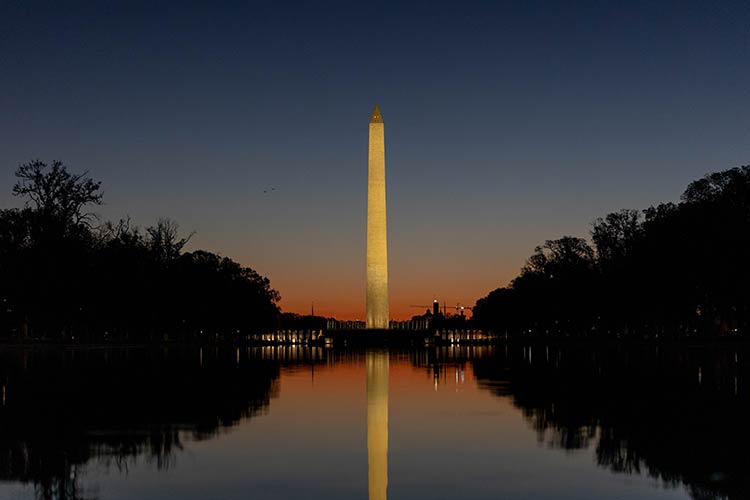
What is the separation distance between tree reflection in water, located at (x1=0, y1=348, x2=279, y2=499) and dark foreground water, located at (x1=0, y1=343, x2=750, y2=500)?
0.04 meters

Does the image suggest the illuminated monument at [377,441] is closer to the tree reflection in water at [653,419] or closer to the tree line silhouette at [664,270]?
the tree reflection in water at [653,419]

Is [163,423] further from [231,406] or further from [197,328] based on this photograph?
[197,328]

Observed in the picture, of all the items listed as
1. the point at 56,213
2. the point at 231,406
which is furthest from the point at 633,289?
the point at 231,406

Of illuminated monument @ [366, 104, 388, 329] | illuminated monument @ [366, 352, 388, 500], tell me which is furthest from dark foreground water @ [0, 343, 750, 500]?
illuminated monument @ [366, 104, 388, 329]

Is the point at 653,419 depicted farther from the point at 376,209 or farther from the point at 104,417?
the point at 376,209

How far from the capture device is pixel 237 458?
12.5 meters

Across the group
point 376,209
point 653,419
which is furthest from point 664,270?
point 653,419

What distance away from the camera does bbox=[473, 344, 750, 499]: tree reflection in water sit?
11.5 metres

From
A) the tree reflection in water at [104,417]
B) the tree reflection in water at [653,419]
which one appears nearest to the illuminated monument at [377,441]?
the tree reflection in water at [104,417]

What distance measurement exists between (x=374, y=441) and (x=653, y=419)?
552 centimetres

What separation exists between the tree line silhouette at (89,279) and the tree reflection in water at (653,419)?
42757mm

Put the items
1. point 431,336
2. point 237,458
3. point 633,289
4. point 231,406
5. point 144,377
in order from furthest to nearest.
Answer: point 431,336
point 633,289
point 144,377
point 231,406
point 237,458

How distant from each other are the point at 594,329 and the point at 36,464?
105m

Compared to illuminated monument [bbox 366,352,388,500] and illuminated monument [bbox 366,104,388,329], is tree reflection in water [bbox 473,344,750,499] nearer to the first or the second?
illuminated monument [bbox 366,352,388,500]
